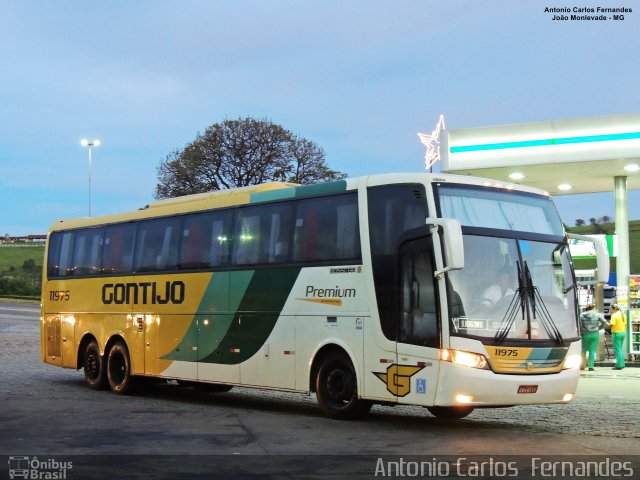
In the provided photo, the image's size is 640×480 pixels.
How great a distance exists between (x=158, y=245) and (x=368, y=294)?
6069 mm

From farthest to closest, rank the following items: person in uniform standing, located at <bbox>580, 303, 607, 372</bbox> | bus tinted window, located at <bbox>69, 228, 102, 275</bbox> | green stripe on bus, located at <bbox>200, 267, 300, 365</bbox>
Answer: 1. person in uniform standing, located at <bbox>580, 303, 607, 372</bbox>
2. bus tinted window, located at <bbox>69, 228, 102, 275</bbox>
3. green stripe on bus, located at <bbox>200, 267, 300, 365</bbox>

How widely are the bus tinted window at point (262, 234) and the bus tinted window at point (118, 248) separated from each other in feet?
12.0

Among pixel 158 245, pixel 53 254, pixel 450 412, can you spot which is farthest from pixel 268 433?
pixel 53 254

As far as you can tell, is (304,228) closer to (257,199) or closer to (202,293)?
(257,199)

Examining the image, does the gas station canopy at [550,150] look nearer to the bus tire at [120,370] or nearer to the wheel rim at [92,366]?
the bus tire at [120,370]

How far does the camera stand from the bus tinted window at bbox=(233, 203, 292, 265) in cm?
1429

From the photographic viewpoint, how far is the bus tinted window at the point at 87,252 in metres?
19.2

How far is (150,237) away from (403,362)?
7.33 metres

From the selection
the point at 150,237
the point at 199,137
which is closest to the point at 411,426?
the point at 150,237

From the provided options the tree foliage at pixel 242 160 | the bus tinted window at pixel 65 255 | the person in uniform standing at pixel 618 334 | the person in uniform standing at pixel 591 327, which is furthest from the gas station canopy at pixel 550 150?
the tree foliage at pixel 242 160

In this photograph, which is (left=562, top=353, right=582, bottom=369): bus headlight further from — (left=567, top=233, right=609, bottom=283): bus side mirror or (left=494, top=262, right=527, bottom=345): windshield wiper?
(left=567, top=233, right=609, bottom=283): bus side mirror

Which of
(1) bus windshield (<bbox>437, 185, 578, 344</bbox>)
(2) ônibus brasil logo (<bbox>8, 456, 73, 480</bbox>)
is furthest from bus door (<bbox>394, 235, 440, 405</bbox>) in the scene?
(2) ônibus brasil logo (<bbox>8, 456, 73, 480</bbox>)

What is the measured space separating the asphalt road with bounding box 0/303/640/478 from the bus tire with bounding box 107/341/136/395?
0.52 m

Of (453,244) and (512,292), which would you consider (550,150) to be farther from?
(453,244)
